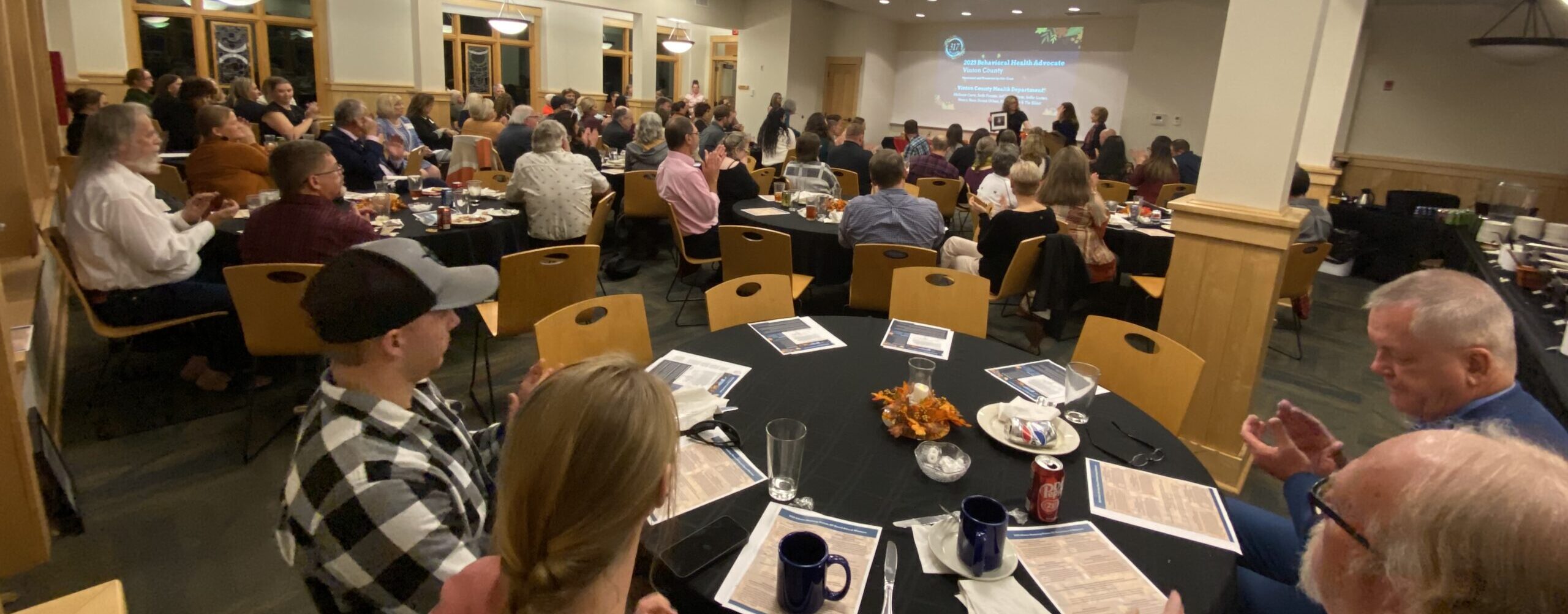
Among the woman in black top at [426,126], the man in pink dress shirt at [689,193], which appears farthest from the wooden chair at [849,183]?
the woman in black top at [426,126]

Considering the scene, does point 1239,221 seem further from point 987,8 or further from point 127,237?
point 987,8

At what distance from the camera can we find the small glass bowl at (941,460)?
1.64 m

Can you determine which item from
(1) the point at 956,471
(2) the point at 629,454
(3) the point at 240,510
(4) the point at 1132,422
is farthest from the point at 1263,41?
(3) the point at 240,510

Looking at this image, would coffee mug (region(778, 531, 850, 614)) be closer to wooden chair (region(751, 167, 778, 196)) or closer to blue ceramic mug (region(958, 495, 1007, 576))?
blue ceramic mug (region(958, 495, 1007, 576))

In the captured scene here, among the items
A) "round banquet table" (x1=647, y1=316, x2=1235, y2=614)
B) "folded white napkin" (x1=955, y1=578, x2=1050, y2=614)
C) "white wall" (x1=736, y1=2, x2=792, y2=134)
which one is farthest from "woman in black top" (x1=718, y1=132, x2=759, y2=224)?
"white wall" (x1=736, y1=2, x2=792, y2=134)

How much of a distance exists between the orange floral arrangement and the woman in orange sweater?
435cm

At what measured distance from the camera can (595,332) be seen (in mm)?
2424

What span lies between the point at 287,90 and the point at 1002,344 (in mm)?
6934

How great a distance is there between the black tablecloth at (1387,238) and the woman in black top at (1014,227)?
14.1 feet

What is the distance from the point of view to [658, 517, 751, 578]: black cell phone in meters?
1.33

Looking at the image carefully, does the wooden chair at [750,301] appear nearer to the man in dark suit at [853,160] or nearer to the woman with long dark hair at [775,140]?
the man in dark suit at [853,160]

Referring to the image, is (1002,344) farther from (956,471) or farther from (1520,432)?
(1520,432)

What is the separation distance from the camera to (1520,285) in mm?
4203

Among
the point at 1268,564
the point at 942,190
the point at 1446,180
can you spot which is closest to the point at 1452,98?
the point at 1446,180
